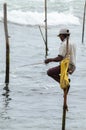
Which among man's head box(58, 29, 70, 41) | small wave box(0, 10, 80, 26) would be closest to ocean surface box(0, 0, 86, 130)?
small wave box(0, 10, 80, 26)

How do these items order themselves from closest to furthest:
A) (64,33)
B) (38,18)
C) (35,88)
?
1. (64,33)
2. (35,88)
3. (38,18)

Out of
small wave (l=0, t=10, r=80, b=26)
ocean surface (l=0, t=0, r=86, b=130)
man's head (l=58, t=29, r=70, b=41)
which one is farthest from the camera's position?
small wave (l=0, t=10, r=80, b=26)

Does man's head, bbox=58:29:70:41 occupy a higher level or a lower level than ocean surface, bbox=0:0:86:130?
higher

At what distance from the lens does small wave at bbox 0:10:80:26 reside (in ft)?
115

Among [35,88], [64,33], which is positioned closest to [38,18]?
[35,88]

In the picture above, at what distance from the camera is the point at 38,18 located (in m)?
36.5

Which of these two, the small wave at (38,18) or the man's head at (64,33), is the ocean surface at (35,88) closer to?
the small wave at (38,18)

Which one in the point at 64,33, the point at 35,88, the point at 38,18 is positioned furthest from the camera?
the point at 38,18

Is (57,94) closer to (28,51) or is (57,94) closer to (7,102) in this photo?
(7,102)

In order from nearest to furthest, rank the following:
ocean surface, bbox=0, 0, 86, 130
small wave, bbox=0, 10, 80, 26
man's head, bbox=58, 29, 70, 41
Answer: man's head, bbox=58, 29, 70, 41 < ocean surface, bbox=0, 0, 86, 130 < small wave, bbox=0, 10, 80, 26

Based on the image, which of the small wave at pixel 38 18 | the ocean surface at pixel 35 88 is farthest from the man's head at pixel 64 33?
the small wave at pixel 38 18

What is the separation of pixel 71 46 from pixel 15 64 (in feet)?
29.4

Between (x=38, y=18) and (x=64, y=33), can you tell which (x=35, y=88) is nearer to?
(x=64, y=33)

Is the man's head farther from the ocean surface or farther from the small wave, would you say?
the small wave
